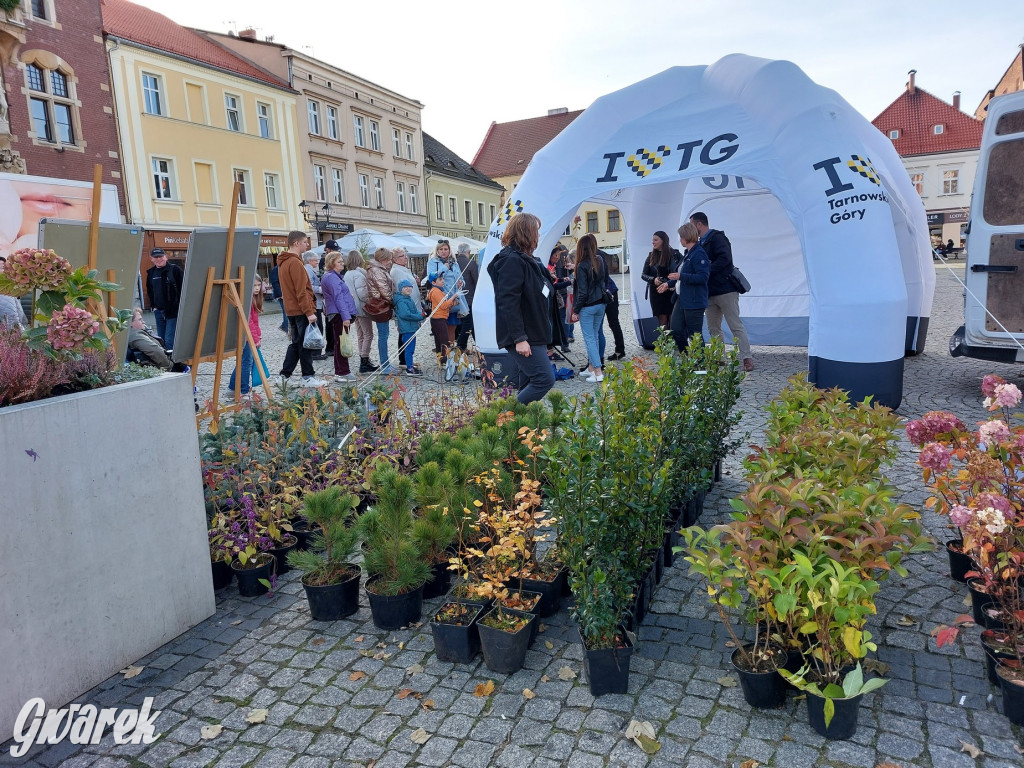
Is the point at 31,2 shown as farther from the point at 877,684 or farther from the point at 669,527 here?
the point at 877,684

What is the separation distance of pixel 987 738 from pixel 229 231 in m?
5.43

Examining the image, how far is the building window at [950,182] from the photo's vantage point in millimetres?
53469

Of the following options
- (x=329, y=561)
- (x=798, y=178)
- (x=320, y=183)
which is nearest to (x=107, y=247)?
(x=329, y=561)

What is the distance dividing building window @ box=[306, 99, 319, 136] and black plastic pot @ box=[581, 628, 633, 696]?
3405 cm

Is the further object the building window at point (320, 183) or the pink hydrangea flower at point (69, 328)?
the building window at point (320, 183)

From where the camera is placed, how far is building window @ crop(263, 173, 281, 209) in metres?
30.4

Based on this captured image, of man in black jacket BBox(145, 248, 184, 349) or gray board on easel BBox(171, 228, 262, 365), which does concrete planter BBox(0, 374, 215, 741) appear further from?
man in black jacket BBox(145, 248, 184, 349)

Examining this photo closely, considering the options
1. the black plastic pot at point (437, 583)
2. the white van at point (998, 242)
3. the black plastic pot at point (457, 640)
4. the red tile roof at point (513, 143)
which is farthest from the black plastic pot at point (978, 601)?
the red tile roof at point (513, 143)

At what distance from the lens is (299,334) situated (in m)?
9.41

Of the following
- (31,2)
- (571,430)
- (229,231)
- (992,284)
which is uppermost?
(31,2)

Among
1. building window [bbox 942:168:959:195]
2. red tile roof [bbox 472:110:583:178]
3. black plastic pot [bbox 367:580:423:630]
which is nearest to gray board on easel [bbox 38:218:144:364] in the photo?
black plastic pot [bbox 367:580:423:630]

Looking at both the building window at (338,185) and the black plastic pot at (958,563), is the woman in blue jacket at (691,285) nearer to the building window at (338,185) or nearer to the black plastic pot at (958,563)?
the black plastic pot at (958,563)

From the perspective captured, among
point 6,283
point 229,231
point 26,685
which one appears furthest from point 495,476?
point 229,231

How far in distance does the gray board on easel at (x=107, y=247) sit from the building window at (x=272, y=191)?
88.1 feet
